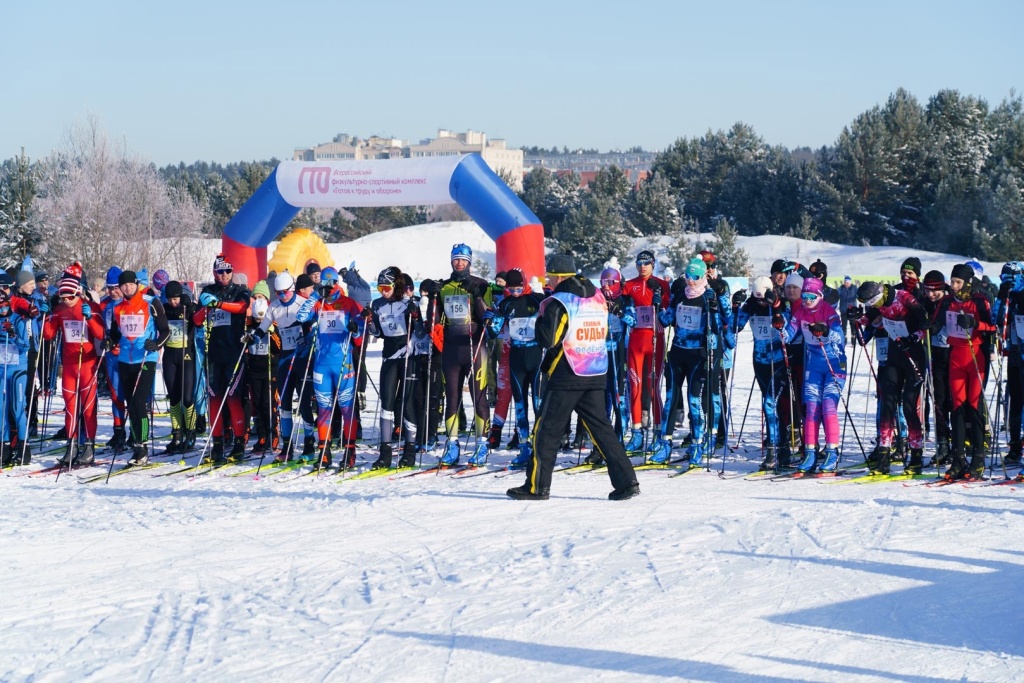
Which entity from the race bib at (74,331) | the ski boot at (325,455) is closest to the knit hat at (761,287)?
the ski boot at (325,455)

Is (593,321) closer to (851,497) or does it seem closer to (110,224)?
(851,497)

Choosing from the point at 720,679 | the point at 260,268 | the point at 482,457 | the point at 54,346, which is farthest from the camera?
the point at 260,268

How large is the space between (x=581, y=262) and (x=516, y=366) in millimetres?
33970

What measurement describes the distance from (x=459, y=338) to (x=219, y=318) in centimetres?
253

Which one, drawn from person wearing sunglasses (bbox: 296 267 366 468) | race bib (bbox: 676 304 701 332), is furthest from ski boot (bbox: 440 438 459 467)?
race bib (bbox: 676 304 701 332)

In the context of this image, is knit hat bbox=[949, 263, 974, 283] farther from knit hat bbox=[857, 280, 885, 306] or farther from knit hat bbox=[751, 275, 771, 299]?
knit hat bbox=[751, 275, 771, 299]

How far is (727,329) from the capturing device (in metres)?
10.0

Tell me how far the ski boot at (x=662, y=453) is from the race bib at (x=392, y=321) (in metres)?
2.53

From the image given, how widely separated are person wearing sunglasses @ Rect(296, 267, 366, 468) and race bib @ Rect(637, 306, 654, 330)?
2.55 meters

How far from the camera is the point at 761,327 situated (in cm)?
984

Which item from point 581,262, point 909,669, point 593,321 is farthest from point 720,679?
point 581,262

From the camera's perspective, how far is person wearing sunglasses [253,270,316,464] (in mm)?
10336

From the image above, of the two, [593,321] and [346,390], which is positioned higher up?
[593,321]

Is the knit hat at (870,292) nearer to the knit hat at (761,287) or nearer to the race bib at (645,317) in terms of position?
the knit hat at (761,287)
